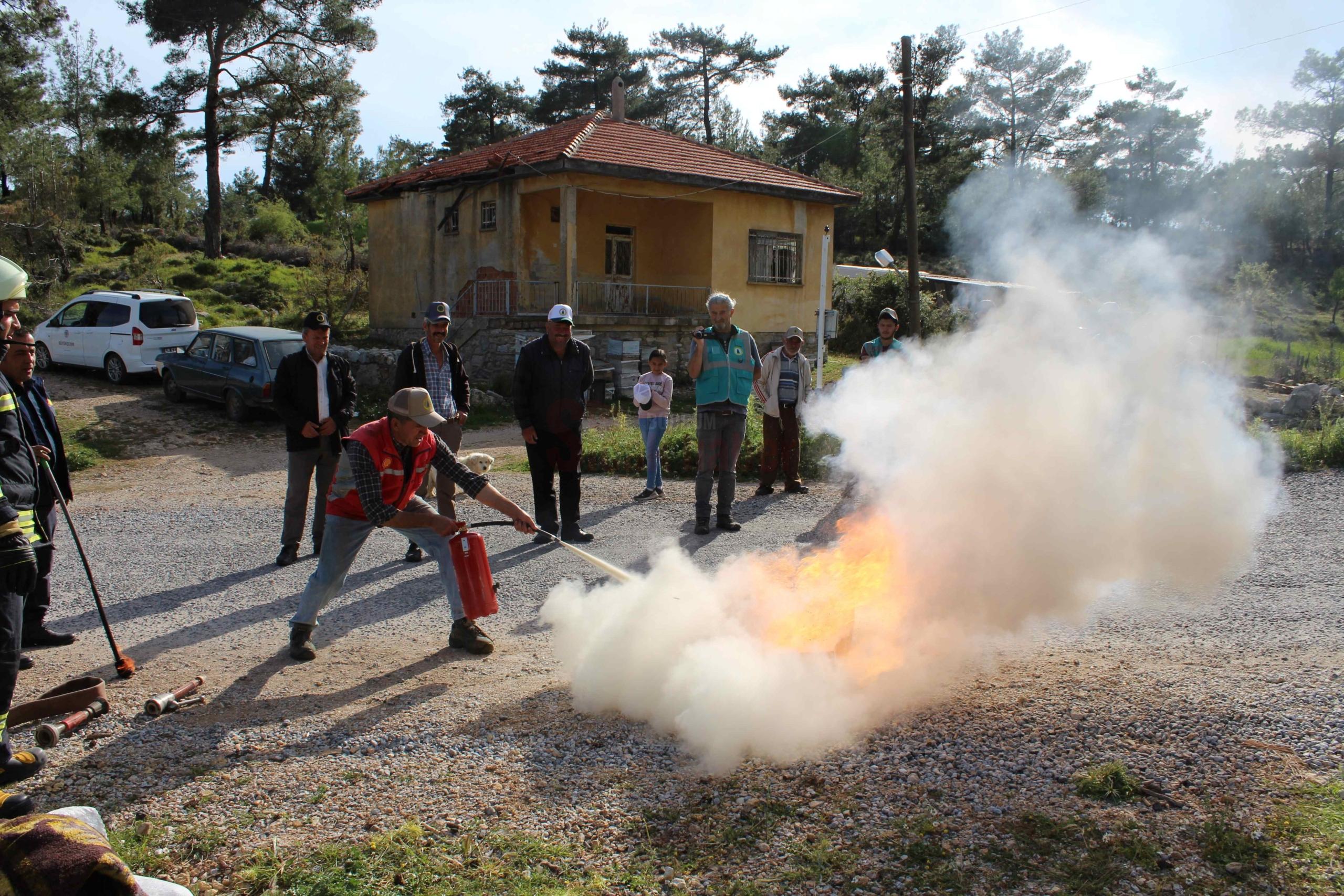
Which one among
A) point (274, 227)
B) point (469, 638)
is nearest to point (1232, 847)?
point (469, 638)

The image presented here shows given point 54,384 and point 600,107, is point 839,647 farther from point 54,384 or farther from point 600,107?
point 600,107

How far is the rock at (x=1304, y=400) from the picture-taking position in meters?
13.8

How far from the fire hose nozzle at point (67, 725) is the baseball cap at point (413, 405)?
6.89ft

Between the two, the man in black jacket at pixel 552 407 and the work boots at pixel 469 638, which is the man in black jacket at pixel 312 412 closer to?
the man in black jacket at pixel 552 407

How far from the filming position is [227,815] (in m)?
3.56

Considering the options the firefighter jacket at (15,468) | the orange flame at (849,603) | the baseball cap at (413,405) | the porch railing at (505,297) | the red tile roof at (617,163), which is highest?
the red tile roof at (617,163)

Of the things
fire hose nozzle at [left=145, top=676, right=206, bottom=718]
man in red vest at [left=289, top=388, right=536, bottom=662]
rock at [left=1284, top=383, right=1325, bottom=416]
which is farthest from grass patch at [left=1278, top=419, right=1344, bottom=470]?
fire hose nozzle at [left=145, top=676, right=206, bottom=718]

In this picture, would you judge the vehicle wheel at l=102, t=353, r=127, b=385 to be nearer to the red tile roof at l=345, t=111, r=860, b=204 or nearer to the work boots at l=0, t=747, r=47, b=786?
the red tile roof at l=345, t=111, r=860, b=204

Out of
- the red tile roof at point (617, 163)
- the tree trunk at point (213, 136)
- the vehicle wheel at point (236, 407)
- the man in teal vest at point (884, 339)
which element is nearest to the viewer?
the man in teal vest at point (884, 339)

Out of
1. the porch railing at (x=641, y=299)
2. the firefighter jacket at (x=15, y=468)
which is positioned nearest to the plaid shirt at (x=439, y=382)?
the firefighter jacket at (x=15, y=468)

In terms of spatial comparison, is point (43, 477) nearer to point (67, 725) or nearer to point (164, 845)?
point (67, 725)

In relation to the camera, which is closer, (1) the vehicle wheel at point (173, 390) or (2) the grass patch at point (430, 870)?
(2) the grass patch at point (430, 870)

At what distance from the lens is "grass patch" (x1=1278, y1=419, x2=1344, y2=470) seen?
1113 centimetres

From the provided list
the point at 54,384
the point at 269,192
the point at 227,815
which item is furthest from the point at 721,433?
the point at 269,192
